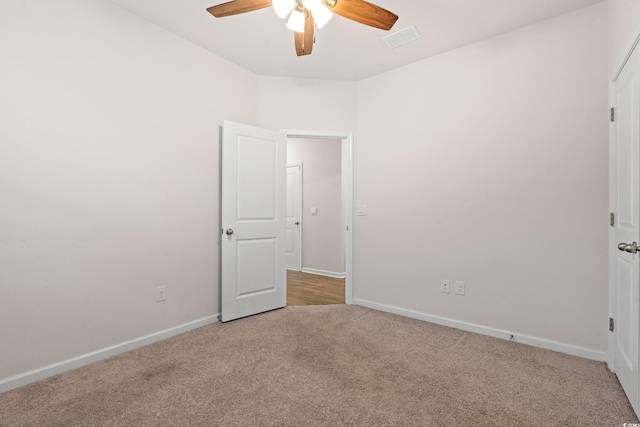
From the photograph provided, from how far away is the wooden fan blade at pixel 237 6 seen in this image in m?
1.88

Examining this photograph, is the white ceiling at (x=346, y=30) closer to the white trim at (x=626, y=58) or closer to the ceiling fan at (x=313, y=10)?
the ceiling fan at (x=313, y=10)

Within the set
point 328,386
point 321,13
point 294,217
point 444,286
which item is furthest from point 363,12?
point 294,217

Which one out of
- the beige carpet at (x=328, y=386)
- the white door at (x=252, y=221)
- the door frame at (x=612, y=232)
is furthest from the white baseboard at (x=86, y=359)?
the door frame at (x=612, y=232)

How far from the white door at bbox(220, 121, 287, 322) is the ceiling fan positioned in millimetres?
1340

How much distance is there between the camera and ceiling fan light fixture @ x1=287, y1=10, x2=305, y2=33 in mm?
1916

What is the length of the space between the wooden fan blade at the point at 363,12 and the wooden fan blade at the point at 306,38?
0.18 m

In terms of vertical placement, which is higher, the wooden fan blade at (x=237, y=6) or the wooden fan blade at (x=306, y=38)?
the wooden fan blade at (x=237, y=6)

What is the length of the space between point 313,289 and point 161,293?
224 cm

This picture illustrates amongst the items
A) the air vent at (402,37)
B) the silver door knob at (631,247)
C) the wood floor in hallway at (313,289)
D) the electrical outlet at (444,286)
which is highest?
the air vent at (402,37)

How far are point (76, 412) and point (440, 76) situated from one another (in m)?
3.77

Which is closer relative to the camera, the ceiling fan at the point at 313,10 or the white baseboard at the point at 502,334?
the ceiling fan at the point at 313,10

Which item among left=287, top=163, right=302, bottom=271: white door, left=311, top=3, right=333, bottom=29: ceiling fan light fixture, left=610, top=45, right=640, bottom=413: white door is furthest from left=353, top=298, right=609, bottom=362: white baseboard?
left=311, top=3, right=333, bottom=29: ceiling fan light fixture

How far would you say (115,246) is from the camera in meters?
2.42

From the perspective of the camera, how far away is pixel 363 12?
6.23 feet
